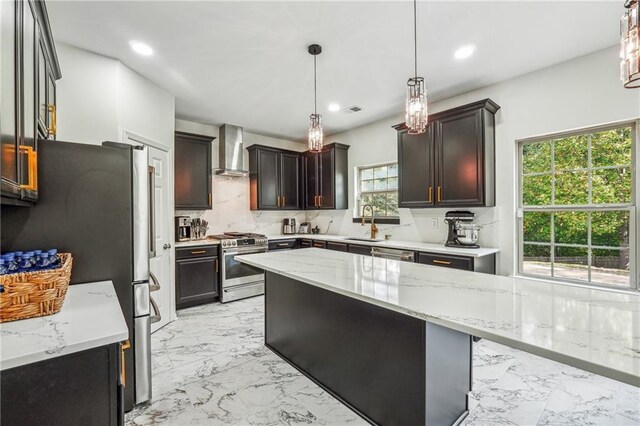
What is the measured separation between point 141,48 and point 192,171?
6.05 ft

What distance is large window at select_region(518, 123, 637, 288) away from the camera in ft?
8.83

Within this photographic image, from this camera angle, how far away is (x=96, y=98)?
275cm

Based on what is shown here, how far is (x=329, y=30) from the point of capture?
2393mm

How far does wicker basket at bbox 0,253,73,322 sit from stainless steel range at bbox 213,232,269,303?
9.59 ft

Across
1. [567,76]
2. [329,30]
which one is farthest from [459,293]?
[567,76]

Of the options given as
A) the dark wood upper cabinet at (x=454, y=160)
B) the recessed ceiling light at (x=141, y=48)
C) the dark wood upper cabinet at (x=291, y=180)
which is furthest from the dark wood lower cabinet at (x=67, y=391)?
the dark wood upper cabinet at (x=291, y=180)

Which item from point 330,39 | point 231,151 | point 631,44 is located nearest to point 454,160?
point 330,39

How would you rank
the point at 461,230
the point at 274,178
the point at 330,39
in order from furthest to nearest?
the point at 274,178 < the point at 461,230 < the point at 330,39

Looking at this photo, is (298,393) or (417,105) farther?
(298,393)

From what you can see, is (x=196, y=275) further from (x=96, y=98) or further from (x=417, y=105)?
(x=417, y=105)

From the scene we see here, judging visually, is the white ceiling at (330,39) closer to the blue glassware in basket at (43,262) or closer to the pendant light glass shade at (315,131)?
the pendant light glass shade at (315,131)

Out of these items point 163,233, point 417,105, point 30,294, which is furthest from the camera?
point 163,233

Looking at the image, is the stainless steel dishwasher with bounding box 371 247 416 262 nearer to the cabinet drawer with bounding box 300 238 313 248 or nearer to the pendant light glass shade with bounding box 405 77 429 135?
the cabinet drawer with bounding box 300 238 313 248

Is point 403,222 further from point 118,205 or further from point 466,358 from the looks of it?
point 118,205
